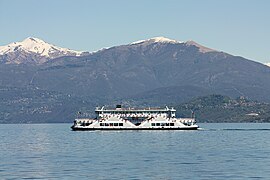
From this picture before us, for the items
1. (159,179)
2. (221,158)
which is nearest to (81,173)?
(159,179)

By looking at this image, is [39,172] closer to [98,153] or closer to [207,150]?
[98,153]

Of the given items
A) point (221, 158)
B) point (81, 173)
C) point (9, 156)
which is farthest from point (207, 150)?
point (81, 173)

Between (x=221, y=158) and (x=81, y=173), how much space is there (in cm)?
3658

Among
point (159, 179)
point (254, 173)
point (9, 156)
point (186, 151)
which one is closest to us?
point (159, 179)

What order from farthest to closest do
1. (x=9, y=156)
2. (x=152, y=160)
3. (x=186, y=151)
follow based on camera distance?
(x=186, y=151) → (x=9, y=156) → (x=152, y=160)

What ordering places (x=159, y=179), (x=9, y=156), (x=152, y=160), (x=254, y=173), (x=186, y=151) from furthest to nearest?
(x=186, y=151) < (x=9, y=156) < (x=152, y=160) < (x=254, y=173) < (x=159, y=179)

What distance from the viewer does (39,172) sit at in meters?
107

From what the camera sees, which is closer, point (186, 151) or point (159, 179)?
point (159, 179)

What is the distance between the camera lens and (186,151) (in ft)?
506

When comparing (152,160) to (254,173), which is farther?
(152,160)

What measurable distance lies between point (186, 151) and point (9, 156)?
128ft

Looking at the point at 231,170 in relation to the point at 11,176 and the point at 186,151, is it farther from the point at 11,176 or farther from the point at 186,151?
the point at 186,151

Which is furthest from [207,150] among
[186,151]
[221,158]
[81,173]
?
[81,173]

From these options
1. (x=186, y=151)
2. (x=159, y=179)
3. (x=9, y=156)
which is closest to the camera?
(x=159, y=179)
